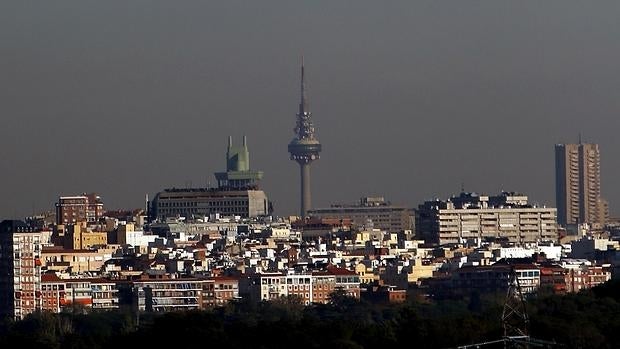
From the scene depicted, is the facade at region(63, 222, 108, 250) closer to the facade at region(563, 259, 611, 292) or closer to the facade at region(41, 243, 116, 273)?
the facade at region(41, 243, 116, 273)

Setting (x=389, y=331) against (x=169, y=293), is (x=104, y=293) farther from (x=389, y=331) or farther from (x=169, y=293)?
(x=389, y=331)

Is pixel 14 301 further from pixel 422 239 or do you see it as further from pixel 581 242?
pixel 422 239

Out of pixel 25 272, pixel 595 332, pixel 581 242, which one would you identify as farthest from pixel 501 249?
pixel 595 332

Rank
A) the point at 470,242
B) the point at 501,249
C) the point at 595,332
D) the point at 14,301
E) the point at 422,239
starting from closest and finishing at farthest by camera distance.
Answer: the point at 595,332
the point at 14,301
the point at 501,249
the point at 470,242
the point at 422,239

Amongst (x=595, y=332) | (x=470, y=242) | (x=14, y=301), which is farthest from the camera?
(x=470, y=242)

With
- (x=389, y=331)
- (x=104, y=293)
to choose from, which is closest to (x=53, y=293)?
(x=104, y=293)

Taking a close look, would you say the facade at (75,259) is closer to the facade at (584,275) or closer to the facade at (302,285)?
the facade at (302,285)

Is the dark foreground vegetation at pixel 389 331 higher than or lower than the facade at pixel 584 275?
higher

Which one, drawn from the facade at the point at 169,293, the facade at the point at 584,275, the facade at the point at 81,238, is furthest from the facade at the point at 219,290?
the facade at the point at 81,238

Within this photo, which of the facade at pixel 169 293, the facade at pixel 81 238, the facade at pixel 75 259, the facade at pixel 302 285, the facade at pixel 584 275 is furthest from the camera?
the facade at pixel 81 238
